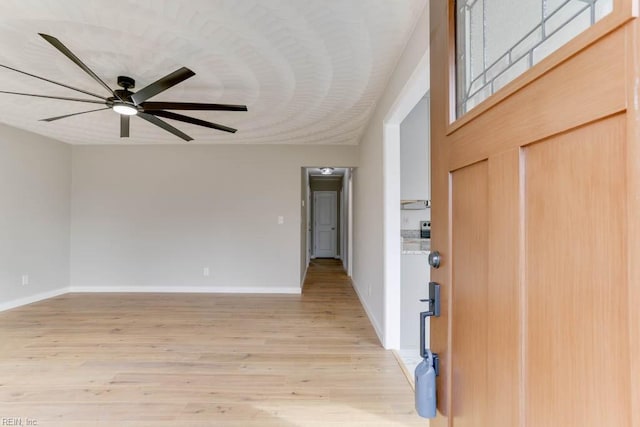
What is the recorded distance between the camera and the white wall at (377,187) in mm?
1798

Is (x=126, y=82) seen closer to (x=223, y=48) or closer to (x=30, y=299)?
(x=223, y=48)

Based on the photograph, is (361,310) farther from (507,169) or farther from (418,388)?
(507,169)

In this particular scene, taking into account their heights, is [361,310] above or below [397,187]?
below

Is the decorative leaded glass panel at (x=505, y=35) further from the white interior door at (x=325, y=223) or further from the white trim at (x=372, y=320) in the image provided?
the white interior door at (x=325, y=223)

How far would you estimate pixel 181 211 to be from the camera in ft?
14.6

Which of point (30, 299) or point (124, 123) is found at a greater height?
point (124, 123)

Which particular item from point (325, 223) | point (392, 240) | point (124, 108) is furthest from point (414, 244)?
point (325, 223)

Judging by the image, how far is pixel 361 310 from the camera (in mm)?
3572

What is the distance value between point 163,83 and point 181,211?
2.89 m

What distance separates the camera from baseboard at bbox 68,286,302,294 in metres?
4.39

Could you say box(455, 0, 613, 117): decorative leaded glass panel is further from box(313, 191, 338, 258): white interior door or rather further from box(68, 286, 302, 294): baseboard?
box(313, 191, 338, 258): white interior door

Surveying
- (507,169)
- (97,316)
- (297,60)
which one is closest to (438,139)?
(507,169)

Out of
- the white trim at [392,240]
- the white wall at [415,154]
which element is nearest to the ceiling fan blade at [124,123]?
the white trim at [392,240]

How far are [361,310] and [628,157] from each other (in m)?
3.44
